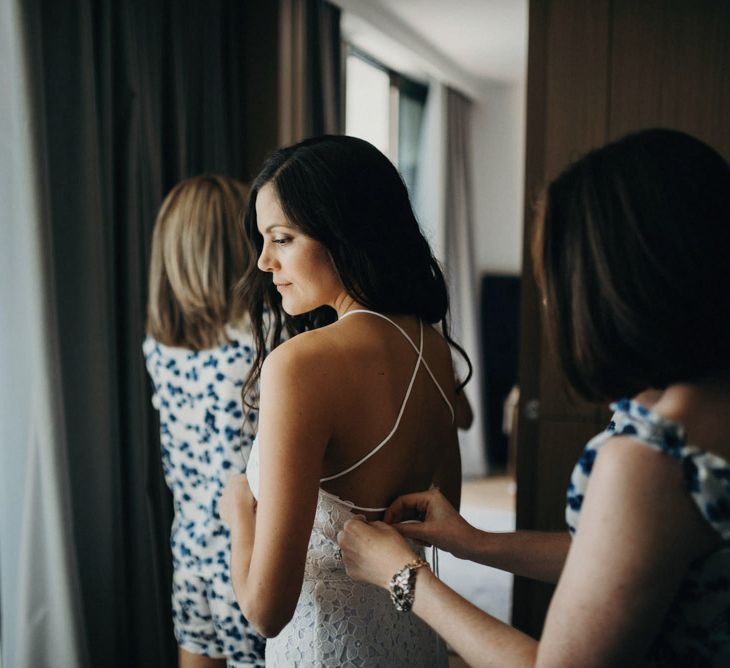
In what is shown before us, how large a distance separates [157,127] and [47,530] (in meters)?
1.35

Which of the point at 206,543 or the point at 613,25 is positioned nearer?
the point at 206,543

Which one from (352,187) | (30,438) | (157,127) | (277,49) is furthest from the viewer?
(277,49)

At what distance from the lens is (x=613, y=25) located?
7.59ft

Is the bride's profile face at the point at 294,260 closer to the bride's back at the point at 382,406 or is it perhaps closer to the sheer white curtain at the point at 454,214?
the bride's back at the point at 382,406

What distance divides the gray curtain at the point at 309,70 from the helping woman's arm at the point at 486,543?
230 cm

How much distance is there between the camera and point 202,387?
1738 mm

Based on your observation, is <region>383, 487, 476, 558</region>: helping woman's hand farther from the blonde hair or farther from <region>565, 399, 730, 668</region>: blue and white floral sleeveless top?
the blonde hair

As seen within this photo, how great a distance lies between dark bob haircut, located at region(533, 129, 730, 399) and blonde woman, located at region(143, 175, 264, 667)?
3.66 feet

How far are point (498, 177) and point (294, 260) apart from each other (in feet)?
17.2

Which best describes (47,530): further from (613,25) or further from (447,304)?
(613,25)

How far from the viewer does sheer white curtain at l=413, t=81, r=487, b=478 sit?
217 inches

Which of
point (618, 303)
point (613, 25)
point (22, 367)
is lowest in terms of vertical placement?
point (22, 367)

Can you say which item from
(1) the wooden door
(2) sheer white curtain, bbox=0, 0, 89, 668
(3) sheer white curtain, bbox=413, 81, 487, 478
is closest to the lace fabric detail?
(2) sheer white curtain, bbox=0, 0, 89, 668

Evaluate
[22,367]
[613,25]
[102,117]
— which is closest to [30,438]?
[22,367]
